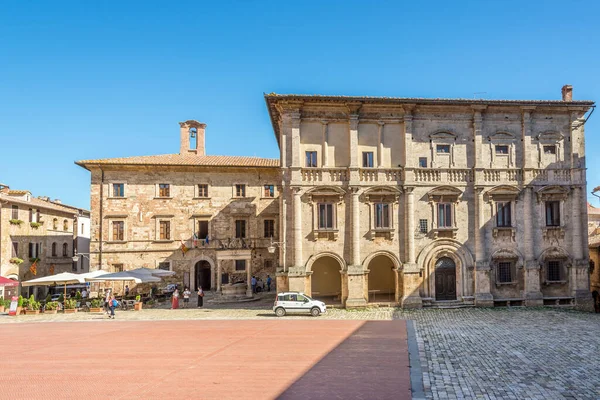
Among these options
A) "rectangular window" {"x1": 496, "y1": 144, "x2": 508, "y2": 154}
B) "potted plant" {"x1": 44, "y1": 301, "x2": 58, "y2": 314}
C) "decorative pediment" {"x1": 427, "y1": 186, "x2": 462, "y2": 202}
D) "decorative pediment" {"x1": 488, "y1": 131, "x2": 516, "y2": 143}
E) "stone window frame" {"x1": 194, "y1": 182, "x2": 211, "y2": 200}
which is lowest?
"potted plant" {"x1": 44, "y1": 301, "x2": 58, "y2": 314}

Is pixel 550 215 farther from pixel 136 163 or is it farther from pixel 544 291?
pixel 136 163

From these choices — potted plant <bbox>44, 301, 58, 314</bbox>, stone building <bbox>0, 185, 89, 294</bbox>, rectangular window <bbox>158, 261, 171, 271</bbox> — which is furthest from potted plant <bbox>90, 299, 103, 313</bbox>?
stone building <bbox>0, 185, 89, 294</bbox>

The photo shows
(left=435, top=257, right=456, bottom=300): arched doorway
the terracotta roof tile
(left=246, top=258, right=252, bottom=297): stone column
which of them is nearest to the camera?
(left=435, top=257, right=456, bottom=300): arched doorway

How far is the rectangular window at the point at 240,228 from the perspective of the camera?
37.8 meters

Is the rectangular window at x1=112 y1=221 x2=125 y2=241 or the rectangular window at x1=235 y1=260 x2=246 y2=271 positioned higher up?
the rectangular window at x1=112 y1=221 x2=125 y2=241

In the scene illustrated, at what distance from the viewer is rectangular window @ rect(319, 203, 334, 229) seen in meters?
27.7

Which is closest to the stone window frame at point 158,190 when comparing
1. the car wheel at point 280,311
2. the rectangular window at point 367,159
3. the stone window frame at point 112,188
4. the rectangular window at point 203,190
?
the rectangular window at point 203,190

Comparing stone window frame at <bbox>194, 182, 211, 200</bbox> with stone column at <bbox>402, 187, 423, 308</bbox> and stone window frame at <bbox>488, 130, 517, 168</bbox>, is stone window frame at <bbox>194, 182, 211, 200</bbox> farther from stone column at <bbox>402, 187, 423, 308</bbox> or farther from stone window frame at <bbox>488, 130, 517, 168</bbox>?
stone window frame at <bbox>488, 130, 517, 168</bbox>

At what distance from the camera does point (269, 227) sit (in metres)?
38.1

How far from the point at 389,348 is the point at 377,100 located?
1716cm

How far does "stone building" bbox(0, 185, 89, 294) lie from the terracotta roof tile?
8.38 metres

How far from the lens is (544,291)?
28.2m

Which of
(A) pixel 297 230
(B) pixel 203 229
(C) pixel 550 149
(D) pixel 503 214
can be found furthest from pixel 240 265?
(C) pixel 550 149

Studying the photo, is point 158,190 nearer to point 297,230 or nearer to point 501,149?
point 297,230
